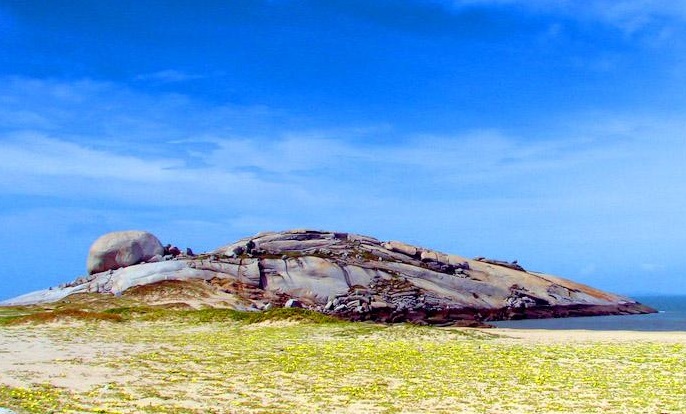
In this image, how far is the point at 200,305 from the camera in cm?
5609

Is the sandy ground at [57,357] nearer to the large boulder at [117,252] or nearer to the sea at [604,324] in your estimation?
the sea at [604,324]

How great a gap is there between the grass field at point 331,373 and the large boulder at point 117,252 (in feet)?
119

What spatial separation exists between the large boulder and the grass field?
3633 centimetres

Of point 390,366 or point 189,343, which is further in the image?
point 189,343

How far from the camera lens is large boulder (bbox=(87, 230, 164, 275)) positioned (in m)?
74.1

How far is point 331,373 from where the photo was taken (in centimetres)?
2281

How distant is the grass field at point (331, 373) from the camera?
1730 cm

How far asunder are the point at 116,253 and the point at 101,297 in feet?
40.2

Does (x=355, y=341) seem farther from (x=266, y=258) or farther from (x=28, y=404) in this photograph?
(x=266, y=258)

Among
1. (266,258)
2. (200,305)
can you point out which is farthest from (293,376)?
(266,258)

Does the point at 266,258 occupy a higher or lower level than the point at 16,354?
higher

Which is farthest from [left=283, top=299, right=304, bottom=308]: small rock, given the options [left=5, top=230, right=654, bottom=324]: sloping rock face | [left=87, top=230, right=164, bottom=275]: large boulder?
[left=87, top=230, right=164, bottom=275]: large boulder

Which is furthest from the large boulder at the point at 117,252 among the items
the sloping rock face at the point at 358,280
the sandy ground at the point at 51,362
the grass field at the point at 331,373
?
the sandy ground at the point at 51,362

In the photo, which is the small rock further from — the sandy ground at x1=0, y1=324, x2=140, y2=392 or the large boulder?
the sandy ground at x1=0, y1=324, x2=140, y2=392
